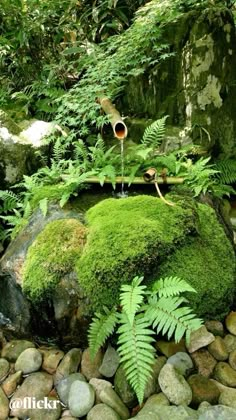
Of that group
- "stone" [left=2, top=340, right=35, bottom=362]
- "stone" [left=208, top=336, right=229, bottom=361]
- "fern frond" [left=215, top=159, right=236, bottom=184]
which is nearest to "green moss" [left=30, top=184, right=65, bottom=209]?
"stone" [left=2, top=340, right=35, bottom=362]

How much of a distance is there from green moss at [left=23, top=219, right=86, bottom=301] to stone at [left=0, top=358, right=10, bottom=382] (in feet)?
2.01

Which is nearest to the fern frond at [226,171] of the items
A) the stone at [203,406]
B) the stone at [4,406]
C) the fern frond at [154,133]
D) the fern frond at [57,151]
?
the fern frond at [154,133]

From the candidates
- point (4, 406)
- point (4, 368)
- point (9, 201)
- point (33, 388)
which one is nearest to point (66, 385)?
point (33, 388)

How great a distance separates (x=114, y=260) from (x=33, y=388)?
122 centimetres

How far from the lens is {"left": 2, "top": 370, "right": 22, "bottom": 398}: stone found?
2.92 m

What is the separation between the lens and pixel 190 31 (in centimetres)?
510

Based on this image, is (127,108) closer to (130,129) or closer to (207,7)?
(130,129)

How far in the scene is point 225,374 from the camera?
262 cm

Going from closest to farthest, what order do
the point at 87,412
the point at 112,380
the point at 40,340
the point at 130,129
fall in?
the point at 87,412 < the point at 112,380 < the point at 40,340 < the point at 130,129

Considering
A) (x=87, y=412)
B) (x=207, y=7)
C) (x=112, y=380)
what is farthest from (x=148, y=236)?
(x=207, y=7)

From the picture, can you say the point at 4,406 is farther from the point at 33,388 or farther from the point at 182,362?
the point at 182,362

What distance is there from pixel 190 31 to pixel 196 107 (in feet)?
3.57

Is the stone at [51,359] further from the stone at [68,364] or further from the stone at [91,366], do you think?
the stone at [91,366]

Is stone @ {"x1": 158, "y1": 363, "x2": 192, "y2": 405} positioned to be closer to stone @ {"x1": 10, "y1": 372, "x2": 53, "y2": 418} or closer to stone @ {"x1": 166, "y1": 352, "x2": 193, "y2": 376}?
stone @ {"x1": 166, "y1": 352, "x2": 193, "y2": 376}
